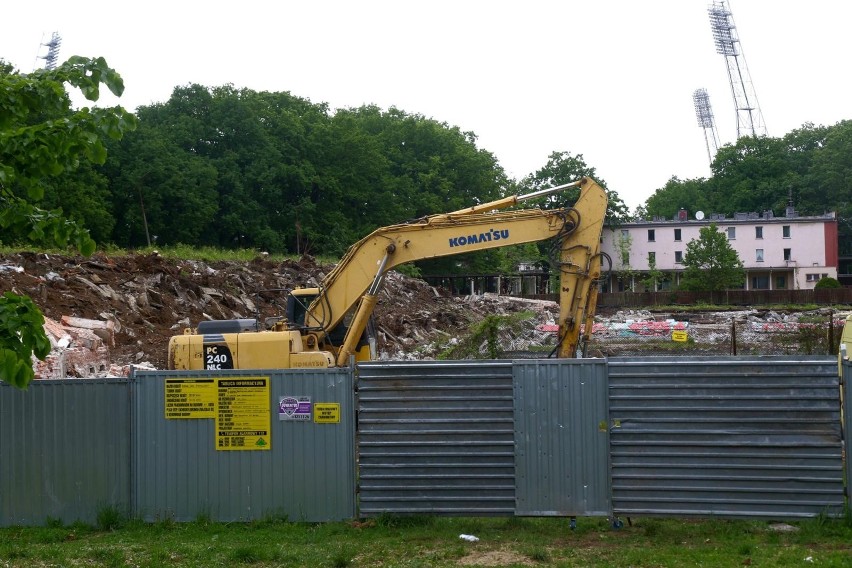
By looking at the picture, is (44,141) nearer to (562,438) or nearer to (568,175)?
(562,438)

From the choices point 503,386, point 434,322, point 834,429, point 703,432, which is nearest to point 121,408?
point 503,386

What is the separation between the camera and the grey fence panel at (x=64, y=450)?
10.9 metres

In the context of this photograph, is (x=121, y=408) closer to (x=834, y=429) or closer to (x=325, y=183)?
(x=834, y=429)

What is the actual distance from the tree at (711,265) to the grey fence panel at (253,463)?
208ft

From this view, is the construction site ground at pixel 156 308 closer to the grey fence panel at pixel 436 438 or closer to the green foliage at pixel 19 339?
the grey fence panel at pixel 436 438

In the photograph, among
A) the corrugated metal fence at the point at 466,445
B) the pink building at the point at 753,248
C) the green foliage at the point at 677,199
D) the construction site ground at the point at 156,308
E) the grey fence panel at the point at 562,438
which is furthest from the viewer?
the green foliage at the point at 677,199

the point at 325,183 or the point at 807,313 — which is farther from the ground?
the point at 325,183

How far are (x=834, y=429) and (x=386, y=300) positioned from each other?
110 ft

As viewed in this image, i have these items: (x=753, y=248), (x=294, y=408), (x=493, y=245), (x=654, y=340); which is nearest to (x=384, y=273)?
(x=493, y=245)

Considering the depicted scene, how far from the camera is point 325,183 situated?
220ft

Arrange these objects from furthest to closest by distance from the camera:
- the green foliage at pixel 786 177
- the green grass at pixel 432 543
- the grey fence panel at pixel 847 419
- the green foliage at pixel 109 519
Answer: the green foliage at pixel 786 177, the green foliage at pixel 109 519, the grey fence panel at pixel 847 419, the green grass at pixel 432 543

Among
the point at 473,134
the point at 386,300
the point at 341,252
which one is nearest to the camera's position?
the point at 386,300

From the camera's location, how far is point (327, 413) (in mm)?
10758

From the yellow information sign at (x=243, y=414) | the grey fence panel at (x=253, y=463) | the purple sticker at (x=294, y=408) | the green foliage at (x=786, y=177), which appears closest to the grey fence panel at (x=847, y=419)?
the grey fence panel at (x=253, y=463)
